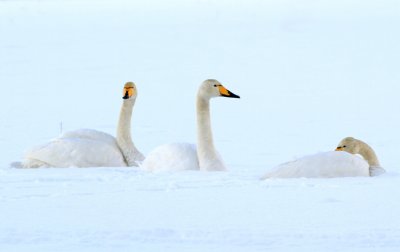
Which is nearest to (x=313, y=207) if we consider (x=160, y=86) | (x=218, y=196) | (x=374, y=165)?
(x=218, y=196)

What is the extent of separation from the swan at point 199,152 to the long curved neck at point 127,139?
146 centimetres

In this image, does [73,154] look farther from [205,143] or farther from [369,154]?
[369,154]

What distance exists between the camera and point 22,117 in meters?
15.2

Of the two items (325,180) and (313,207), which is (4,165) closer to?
(325,180)

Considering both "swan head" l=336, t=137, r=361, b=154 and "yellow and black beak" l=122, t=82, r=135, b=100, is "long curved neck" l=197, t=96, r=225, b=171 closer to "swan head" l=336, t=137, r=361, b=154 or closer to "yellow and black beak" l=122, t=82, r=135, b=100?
"swan head" l=336, t=137, r=361, b=154

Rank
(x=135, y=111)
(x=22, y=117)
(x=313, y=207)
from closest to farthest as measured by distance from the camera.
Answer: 1. (x=313, y=207)
2. (x=22, y=117)
3. (x=135, y=111)

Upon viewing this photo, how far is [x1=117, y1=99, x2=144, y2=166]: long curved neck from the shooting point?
33.7 feet

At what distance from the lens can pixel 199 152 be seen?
859cm

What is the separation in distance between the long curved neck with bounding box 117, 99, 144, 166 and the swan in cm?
146

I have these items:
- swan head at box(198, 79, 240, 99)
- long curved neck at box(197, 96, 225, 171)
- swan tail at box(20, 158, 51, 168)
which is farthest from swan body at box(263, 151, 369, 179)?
swan tail at box(20, 158, 51, 168)

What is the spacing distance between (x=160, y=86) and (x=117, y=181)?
13385 millimetres

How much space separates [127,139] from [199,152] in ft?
6.54

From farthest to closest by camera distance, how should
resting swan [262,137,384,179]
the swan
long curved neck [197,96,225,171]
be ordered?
long curved neck [197,96,225,171] < the swan < resting swan [262,137,384,179]

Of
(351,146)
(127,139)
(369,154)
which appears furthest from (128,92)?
(369,154)
